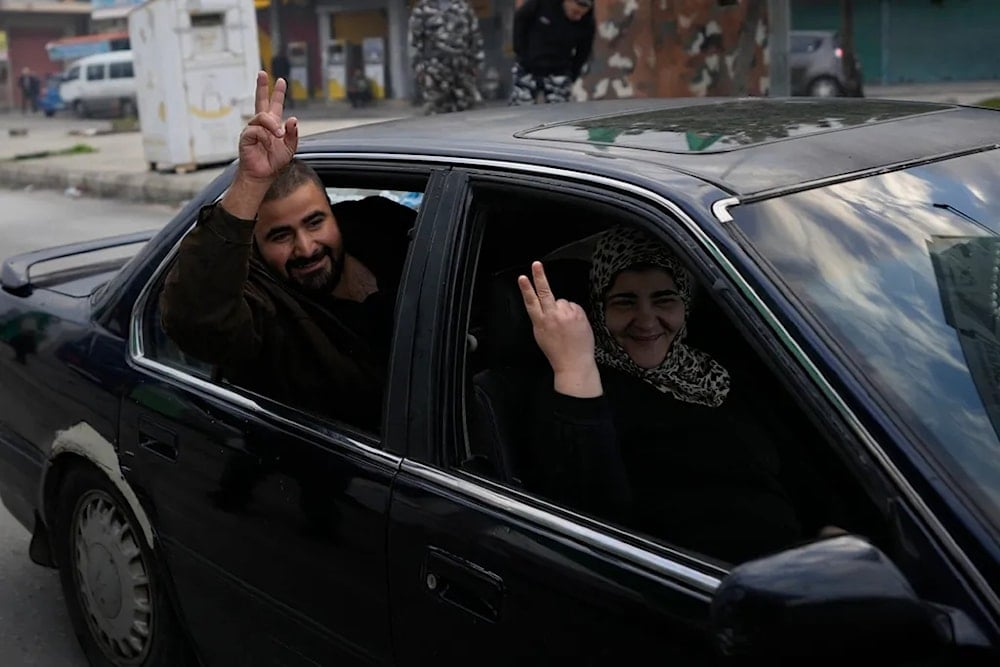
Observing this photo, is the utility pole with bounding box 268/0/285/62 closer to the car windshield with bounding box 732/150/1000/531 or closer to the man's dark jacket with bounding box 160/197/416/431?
the man's dark jacket with bounding box 160/197/416/431

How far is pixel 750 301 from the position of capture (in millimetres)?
1578

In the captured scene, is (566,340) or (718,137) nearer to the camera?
(566,340)

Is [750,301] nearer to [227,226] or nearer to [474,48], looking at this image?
[227,226]

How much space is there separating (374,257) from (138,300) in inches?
23.5

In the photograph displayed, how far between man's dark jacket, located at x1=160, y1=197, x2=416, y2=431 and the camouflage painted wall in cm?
696

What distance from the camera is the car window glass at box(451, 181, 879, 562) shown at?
1.85 m

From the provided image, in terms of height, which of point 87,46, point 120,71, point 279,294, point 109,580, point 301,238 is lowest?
point 109,580

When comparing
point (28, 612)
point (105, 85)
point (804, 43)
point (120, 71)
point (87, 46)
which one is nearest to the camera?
point (28, 612)

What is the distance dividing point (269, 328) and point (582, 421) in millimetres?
827

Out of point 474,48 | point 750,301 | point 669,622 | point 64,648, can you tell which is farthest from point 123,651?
point 474,48

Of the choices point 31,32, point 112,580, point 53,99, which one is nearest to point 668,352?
point 112,580

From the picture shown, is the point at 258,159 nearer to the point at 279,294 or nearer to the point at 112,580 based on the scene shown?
the point at 279,294

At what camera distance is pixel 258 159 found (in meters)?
2.25

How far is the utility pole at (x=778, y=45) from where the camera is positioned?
9.48 meters
